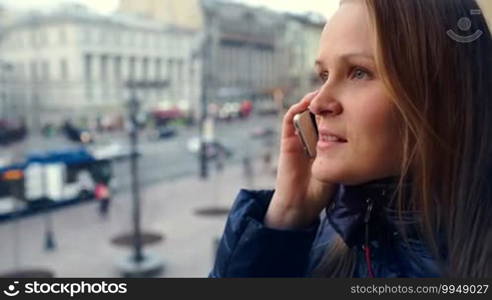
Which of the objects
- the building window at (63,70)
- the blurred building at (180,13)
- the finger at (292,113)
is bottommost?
the finger at (292,113)

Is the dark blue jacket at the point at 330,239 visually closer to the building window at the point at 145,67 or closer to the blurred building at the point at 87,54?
the blurred building at the point at 87,54

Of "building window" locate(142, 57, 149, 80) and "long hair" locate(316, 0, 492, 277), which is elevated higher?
"building window" locate(142, 57, 149, 80)

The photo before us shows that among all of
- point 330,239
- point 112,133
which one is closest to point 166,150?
point 112,133

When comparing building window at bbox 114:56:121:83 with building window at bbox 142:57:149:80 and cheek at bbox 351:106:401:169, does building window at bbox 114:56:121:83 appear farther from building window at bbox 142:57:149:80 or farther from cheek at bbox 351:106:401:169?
cheek at bbox 351:106:401:169

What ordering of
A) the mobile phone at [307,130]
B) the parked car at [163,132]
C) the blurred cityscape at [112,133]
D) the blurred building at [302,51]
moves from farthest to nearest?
the parked car at [163,132] < the blurred cityscape at [112,133] < the blurred building at [302,51] < the mobile phone at [307,130]

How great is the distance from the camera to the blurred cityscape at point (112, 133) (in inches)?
200

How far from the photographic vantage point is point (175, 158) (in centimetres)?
1219

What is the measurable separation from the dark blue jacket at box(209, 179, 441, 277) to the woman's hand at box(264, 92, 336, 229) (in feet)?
0.05

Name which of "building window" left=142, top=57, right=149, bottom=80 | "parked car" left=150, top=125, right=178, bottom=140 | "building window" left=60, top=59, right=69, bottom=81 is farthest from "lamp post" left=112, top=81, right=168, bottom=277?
"parked car" left=150, top=125, right=178, bottom=140

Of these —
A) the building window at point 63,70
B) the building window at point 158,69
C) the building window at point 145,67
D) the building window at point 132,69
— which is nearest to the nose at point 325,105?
the building window at point 132,69

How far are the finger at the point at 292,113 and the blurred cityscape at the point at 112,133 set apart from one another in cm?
185

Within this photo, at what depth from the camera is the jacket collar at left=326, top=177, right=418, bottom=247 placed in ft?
2.05

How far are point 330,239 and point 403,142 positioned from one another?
0.20 metres

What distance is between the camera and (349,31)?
1.95 feet
